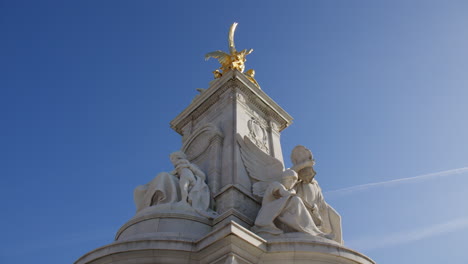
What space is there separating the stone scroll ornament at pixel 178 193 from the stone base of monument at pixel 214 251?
1.60m

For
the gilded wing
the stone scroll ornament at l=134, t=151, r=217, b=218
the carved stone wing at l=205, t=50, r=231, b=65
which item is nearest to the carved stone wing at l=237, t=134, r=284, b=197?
the stone scroll ornament at l=134, t=151, r=217, b=218

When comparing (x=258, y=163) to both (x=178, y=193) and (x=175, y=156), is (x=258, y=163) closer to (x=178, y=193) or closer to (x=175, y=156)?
(x=175, y=156)

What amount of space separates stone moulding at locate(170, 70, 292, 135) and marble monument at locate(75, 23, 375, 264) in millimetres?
31

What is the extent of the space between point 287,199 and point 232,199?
4.54ft

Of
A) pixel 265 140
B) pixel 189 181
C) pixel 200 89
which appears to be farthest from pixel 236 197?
pixel 200 89

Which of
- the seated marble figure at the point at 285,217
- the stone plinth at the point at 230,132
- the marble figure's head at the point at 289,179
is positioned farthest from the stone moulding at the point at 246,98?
the seated marble figure at the point at 285,217

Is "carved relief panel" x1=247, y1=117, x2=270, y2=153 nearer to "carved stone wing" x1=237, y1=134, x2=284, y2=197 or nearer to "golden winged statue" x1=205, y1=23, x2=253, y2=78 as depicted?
"carved stone wing" x1=237, y1=134, x2=284, y2=197

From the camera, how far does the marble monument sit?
26.3 ft

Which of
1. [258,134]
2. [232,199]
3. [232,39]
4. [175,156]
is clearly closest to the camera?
[232,199]

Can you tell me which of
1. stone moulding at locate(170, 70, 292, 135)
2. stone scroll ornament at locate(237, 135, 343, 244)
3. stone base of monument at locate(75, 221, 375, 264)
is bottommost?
stone base of monument at locate(75, 221, 375, 264)

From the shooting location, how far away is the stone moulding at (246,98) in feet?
45.0

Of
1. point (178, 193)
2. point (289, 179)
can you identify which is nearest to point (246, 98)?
point (289, 179)

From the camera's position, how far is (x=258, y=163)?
39.0 feet

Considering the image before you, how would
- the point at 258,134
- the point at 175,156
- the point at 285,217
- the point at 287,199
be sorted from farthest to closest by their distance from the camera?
the point at 258,134 → the point at 175,156 → the point at 287,199 → the point at 285,217
